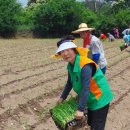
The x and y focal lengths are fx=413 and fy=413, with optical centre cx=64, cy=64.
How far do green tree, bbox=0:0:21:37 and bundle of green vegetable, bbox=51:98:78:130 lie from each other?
3102 cm

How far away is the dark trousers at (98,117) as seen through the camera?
→ 4387mm

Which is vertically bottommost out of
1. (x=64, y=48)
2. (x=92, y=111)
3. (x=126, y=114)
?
(x=126, y=114)

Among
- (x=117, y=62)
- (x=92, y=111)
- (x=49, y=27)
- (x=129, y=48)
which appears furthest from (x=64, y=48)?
(x=49, y=27)

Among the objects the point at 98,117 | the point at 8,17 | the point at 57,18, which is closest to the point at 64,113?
the point at 98,117

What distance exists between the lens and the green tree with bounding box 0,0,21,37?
35.1 metres

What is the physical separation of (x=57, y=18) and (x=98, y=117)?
102 ft

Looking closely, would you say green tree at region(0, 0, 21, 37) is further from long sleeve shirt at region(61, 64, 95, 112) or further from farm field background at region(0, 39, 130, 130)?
long sleeve shirt at region(61, 64, 95, 112)

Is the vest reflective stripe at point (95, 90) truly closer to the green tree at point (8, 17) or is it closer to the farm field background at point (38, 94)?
the farm field background at point (38, 94)

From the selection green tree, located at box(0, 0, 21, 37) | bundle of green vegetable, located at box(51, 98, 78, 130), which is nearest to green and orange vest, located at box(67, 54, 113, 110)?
bundle of green vegetable, located at box(51, 98, 78, 130)

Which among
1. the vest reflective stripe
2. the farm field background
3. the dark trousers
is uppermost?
the vest reflective stripe

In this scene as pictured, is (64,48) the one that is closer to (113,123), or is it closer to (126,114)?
(113,123)

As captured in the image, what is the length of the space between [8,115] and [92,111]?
2.77 metres

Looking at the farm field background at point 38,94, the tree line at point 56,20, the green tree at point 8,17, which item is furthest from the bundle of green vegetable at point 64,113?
the green tree at point 8,17

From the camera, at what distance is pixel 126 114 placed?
751 centimetres
